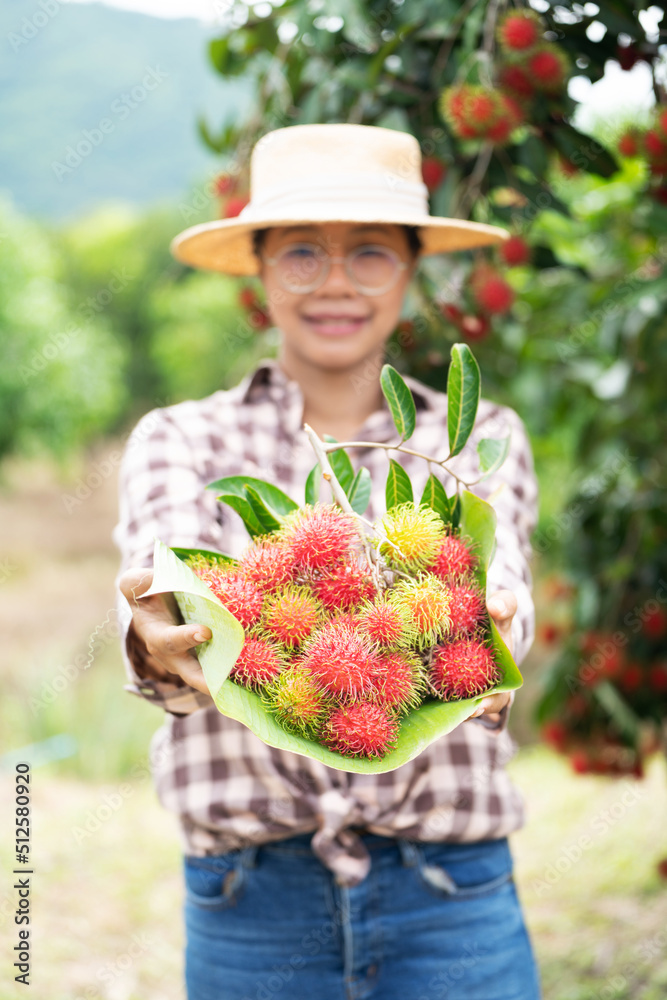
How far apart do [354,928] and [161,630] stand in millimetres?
447

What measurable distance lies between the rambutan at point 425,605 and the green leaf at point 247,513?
0.14 meters

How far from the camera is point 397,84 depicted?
4.56ft

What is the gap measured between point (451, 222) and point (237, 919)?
84 cm

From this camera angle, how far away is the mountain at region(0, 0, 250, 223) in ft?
90.4

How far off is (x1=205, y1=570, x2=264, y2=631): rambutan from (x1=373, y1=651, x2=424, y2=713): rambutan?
97mm

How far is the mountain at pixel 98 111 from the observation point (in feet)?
90.4

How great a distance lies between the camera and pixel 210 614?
2.08 feet

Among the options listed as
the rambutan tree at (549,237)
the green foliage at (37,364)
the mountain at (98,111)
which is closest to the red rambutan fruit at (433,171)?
the rambutan tree at (549,237)

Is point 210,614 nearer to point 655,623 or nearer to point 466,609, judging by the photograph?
point 466,609

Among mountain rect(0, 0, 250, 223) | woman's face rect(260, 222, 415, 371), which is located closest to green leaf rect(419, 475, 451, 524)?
woman's face rect(260, 222, 415, 371)

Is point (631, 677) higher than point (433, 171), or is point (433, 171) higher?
point (433, 171)

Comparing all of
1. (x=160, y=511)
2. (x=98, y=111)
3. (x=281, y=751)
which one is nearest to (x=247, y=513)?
(x=160, y=511)

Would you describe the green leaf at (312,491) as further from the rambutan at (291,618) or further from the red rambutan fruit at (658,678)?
the red rambutan fruit at (658,678)

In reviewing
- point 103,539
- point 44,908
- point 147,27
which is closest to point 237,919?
point 44,908
